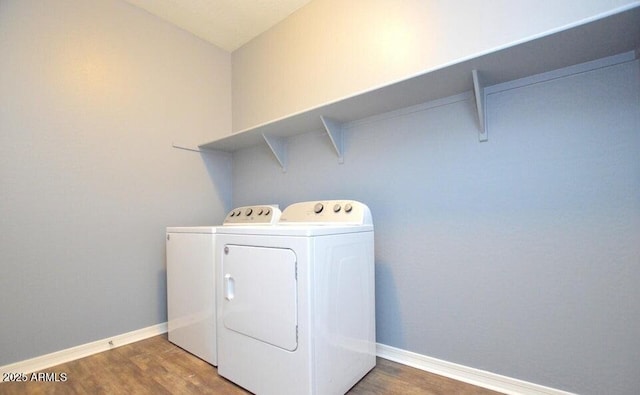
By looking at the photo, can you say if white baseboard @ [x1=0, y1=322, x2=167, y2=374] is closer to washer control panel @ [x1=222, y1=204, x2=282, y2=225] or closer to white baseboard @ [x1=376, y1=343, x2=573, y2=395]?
washer control panel @ [x1=222, y1=204, x2=282, y2=225]

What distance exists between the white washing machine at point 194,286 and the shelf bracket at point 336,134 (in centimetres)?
67

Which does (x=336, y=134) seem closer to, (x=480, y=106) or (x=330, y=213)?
(x=330, y=213)

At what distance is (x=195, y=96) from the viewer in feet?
8.70

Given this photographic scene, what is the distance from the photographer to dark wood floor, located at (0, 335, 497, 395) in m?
1.46

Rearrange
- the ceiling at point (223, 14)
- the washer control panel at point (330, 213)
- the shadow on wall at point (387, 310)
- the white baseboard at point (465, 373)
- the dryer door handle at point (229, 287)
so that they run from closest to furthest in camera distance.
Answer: the white baseboard at point (465, 373) → the dryer door handle at point (229, 287) → the washer control panel at point (330, 213) → the shadow on wall at point (387, 310) → the ceiling at point (223, 14)

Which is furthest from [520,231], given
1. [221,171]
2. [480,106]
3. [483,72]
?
[221,171]

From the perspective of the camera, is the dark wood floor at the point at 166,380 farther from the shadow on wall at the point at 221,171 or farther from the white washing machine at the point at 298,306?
the shadow on wall at the point at 221,171

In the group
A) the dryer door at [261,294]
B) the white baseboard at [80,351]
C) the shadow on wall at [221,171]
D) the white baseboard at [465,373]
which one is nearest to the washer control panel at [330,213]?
the dryer door at [261,294]

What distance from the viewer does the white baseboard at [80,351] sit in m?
1.65

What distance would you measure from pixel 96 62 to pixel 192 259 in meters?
1.65

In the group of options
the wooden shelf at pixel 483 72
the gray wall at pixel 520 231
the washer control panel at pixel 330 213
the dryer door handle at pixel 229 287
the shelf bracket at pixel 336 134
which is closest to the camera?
the wooden shelf at pixel 483 72

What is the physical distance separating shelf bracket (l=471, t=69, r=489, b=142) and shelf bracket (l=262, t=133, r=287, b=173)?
5.03 ft

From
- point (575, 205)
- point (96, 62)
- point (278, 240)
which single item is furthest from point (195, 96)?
point (575, 205)

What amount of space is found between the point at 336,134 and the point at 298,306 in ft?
4.20
